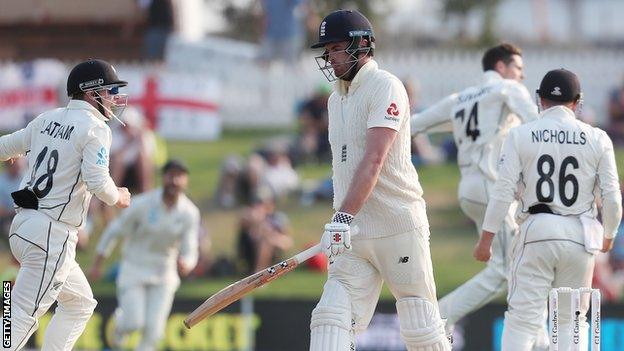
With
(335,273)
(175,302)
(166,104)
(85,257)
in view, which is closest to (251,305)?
(175,302)

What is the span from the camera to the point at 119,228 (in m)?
12.8

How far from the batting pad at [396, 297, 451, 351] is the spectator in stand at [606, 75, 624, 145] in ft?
42.2

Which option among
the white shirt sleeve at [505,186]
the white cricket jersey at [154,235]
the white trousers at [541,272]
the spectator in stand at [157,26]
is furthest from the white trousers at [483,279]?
the spectator in stand at [157,26]

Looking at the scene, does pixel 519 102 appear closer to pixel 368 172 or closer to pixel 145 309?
pixel 368 172

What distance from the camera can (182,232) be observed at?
41.9 feet

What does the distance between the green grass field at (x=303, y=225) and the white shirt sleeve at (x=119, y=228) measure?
14.4 ft

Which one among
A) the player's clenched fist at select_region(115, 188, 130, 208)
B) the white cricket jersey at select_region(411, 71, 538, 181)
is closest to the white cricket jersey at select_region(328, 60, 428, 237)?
the player's clenched fist at select_region(115, 188, 130, 208)

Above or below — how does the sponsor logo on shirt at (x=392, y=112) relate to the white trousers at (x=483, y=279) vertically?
above

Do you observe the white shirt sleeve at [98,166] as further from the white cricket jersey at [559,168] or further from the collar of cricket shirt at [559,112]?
the collar of cricket shirt at [559,112]

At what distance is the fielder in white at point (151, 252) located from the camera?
41.7 feet

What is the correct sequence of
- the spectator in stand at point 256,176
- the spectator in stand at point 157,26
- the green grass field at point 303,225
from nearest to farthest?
1. the green grass field at point 303,225
2. the spectator in stand at point 256,176
3. the spectator in stand at point 157,26

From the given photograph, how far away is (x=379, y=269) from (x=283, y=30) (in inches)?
597

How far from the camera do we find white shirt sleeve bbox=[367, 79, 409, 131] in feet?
25.2

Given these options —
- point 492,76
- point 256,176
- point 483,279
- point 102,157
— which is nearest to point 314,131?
point 256,176
